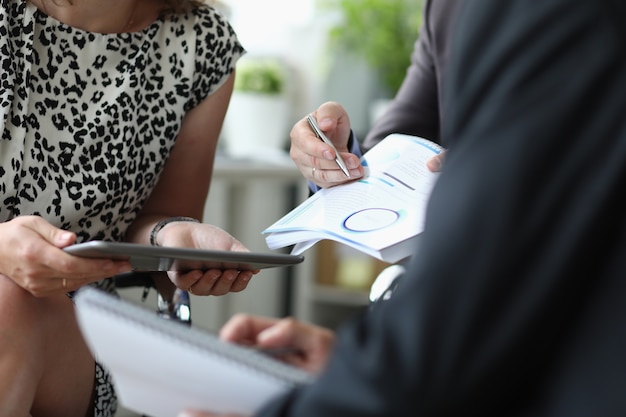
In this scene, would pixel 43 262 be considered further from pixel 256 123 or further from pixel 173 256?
pixel 256 123

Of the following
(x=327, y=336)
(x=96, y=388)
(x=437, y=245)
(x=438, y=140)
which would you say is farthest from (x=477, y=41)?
(x=438, y=140)

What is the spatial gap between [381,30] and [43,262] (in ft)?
8.90

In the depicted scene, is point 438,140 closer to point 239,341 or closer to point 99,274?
point 99,274

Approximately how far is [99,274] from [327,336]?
0.32 m

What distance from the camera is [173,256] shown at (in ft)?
2.70

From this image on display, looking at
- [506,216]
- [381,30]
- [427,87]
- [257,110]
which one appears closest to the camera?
[506,216]

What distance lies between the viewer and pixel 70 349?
1050mm

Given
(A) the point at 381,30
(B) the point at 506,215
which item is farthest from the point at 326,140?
(A) the point at 381,30

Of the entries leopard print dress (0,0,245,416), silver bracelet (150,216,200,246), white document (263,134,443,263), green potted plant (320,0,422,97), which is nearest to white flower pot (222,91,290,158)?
green potted plant (320,0,422,97)

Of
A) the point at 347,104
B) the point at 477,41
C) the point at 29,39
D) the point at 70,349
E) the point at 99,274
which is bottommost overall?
the point at 347,104

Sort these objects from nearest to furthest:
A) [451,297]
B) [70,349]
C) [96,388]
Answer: [451,297] < [70,349] < [96,388]

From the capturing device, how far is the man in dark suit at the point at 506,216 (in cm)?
51

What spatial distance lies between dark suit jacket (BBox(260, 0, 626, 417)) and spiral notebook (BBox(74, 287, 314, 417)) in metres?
0.08

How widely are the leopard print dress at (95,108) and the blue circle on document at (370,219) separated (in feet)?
1.44
